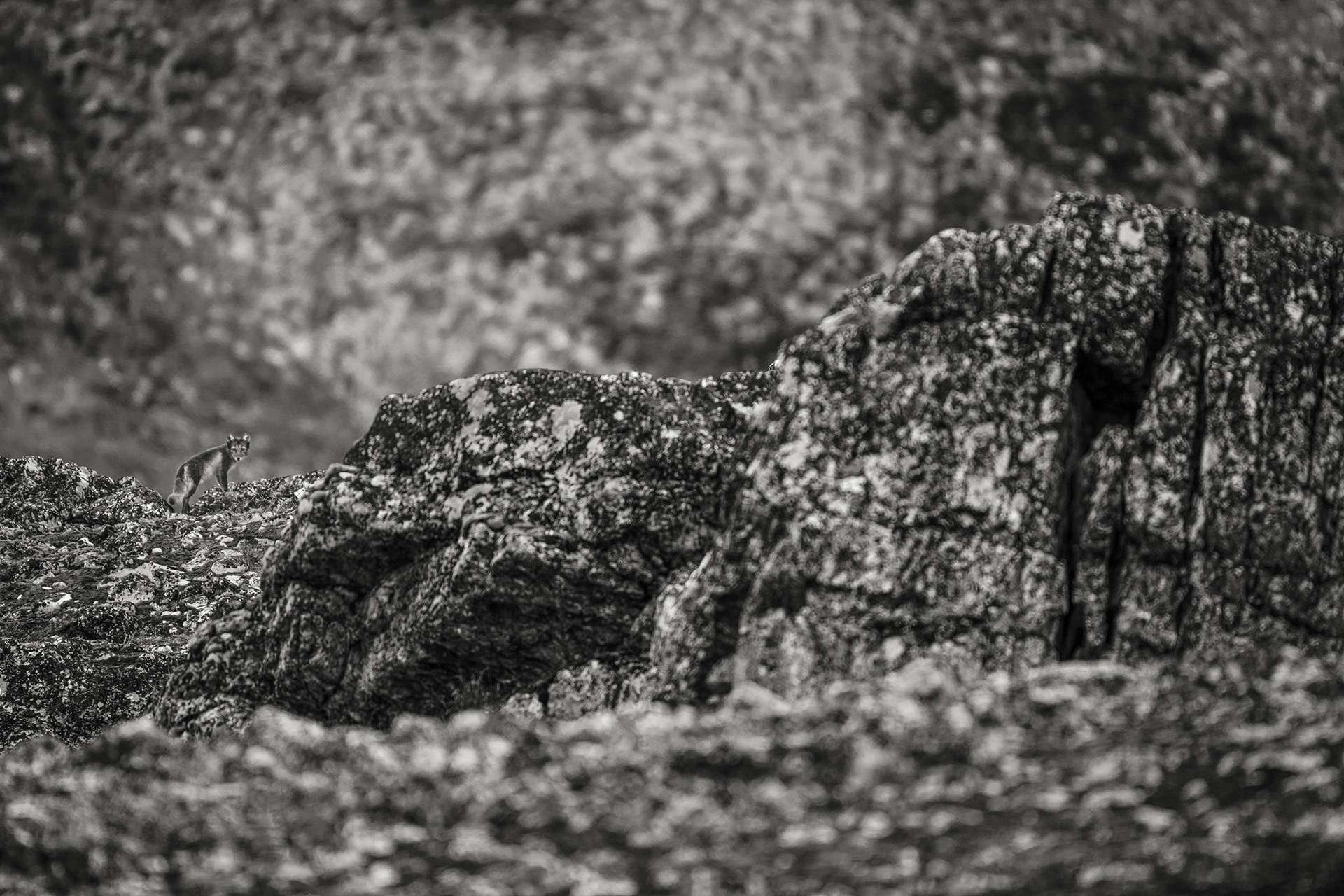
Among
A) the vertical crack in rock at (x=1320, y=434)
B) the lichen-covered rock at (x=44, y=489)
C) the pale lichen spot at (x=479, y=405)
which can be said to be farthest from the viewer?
the lichen-covered rock at (x=44, y=489)

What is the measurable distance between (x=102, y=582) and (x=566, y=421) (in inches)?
471

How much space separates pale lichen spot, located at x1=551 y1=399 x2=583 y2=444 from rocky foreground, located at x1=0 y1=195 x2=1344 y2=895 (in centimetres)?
3

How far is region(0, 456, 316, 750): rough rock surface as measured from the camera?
18969 mm

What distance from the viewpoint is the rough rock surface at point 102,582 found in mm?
18969

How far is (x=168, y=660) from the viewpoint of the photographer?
19.4 metres

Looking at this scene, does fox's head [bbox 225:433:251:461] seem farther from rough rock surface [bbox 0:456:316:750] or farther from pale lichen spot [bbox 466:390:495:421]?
rough rock surface [bbox 0:456:316:750]

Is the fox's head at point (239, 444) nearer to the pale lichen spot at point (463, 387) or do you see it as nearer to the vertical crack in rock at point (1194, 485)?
the pale lichen spot at point (463, 387)

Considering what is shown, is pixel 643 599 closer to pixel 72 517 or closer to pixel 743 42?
pixel 743 42

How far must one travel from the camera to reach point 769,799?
7.64 metres

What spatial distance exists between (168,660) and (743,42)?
13585 mm

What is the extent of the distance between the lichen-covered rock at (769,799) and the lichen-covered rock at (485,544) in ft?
13.2

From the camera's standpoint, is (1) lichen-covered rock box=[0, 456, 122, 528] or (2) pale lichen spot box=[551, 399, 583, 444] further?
(1) lichen-covered rock box=[0, 456, 122, 528]

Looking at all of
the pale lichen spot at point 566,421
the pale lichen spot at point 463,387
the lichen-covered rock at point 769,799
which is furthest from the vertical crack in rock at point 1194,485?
the pale lichen spot at point 463,387

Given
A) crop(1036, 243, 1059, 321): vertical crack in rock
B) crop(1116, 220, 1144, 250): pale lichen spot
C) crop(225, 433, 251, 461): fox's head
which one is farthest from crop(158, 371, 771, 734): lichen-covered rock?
crop(1116, 220, 1144, 250): pale lichen spot
